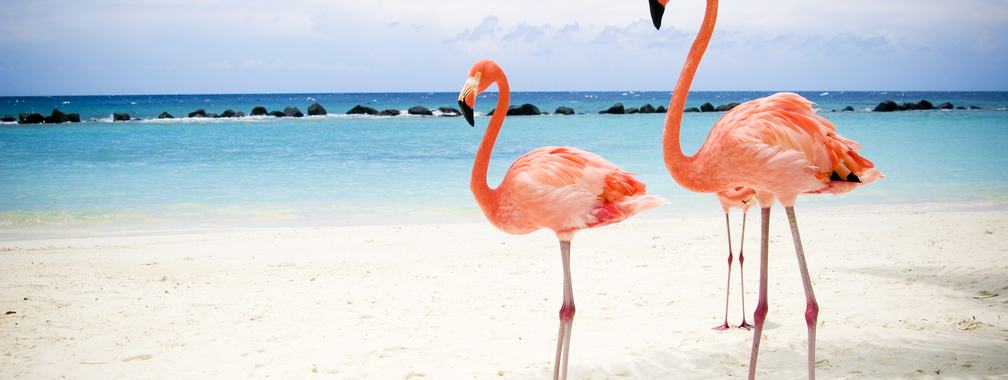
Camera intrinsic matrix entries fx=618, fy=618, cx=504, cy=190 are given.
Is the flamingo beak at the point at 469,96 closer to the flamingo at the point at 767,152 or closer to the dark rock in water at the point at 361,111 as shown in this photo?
the flamingo at the point at 767,152

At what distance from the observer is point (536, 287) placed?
5.34m

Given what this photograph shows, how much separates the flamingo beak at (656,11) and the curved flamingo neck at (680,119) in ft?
1.01

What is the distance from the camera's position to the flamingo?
2.55m

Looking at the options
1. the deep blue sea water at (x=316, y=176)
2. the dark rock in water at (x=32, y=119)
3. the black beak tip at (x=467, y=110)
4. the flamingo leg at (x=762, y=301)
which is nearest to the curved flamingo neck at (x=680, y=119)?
the flamingo leg at (x=762, y=301)

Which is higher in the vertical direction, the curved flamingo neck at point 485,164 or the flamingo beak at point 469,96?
the flamingo beak at point 469,96

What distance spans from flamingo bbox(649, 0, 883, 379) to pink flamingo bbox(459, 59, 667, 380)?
27 cm

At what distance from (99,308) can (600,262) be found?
4.30 metres

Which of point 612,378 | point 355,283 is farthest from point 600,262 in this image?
point 612,378

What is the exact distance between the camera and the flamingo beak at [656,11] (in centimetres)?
256

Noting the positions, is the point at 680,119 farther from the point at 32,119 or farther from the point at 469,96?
the point at 32,119

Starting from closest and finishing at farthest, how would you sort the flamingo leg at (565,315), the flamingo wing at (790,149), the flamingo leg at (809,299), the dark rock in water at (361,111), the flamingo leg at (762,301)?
the flamingo wing at (790,149) < the flamingo leg at (809,299) < the flamingo leg at (762,301) < the flamingo leg at (565,315) < the dark rock in water at (361,111)

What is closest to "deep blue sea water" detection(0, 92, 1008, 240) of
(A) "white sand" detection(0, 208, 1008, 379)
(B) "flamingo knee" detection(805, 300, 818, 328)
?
(A) "white sand" detection(0, 208, 1008, 379)

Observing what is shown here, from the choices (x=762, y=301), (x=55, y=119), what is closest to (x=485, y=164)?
(x=762, y=301)

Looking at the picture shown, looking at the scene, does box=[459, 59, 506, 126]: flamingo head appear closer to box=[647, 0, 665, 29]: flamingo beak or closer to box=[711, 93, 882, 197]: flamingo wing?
box=[647, 0, 665, 29]: flamingo beak
